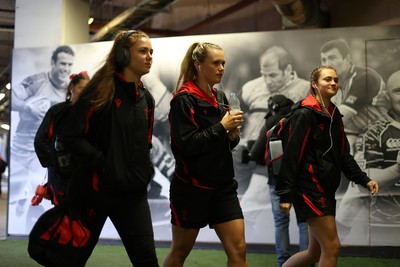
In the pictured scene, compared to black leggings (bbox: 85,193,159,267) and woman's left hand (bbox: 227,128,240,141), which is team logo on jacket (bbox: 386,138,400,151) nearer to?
woman's left hand (bbox: 227,128,240,141)

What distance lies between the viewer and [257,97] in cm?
609

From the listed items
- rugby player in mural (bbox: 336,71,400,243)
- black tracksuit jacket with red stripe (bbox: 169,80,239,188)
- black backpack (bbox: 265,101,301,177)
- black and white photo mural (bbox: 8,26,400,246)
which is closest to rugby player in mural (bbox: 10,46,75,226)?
black and white photo mural (bbox: 8,26,400,246)

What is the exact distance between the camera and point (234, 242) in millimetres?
3082

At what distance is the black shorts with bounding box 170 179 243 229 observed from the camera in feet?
10.3

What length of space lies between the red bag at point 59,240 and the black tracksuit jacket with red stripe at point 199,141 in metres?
0.68

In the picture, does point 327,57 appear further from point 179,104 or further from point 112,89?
point 112,89

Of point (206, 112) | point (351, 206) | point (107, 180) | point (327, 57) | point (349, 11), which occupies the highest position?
point (349, 11)

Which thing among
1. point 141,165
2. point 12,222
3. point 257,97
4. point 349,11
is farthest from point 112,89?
point 349,11

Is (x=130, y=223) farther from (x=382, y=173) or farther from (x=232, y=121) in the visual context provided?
(x=382, y=173)

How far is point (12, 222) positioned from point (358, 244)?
3.80 metres

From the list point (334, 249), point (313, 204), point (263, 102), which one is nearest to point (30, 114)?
point (263, 102)

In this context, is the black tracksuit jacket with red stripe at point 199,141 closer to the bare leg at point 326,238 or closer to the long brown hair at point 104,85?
the long brown hair at point 104,85

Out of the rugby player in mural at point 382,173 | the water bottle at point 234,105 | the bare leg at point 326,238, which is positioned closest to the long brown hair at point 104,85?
the water bottle at point 234,105

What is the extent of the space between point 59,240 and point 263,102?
Result: 147 inches
